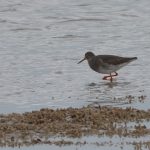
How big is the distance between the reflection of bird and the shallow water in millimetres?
189

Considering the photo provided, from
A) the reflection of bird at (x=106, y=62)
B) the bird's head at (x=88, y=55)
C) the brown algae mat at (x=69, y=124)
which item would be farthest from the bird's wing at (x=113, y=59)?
the brown algae mat at (x=69, y=124)

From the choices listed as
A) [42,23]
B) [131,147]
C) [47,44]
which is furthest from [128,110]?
[42,23]

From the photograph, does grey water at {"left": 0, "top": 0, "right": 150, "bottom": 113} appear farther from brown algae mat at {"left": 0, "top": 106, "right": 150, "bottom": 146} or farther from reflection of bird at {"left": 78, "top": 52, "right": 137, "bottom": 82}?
brown algae mat at {"left": 0, "top": 106, "right": 150, "bottom": 146}

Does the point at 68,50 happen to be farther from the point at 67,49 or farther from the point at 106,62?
the point at 106,62

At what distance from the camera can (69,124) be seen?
977cm

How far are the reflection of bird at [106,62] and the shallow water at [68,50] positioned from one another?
0.19 metres

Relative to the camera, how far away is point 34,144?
8914 mm

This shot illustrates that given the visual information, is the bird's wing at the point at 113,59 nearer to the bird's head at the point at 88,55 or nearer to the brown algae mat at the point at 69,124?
the bird's head at the point at 88,55

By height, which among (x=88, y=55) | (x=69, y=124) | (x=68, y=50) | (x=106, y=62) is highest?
(x=68, y=50)

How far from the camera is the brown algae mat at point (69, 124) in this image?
30.3 feet

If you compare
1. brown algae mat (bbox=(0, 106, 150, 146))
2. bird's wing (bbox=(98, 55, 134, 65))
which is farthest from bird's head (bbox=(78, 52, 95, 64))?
brown algae mat (bbox=(0, 106, 150, 146))

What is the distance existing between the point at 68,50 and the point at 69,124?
647 centimetres

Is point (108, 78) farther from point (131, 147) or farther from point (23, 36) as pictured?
point (131, 147)

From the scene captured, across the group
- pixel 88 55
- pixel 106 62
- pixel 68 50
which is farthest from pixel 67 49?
pixel 106 62
